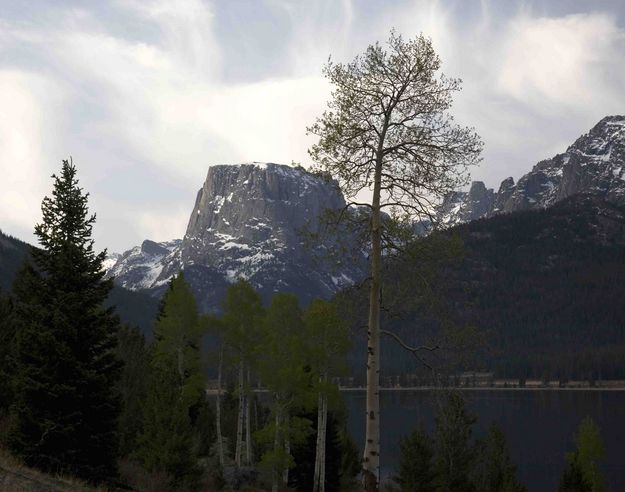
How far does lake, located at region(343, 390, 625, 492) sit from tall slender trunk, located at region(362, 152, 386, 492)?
2346 cm

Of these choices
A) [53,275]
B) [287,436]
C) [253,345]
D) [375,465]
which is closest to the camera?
[375,465]

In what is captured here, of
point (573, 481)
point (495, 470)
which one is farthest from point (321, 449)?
point (573, 481)

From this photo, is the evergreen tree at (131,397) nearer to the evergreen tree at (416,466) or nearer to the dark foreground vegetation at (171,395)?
the dark foreground vegetation at (171,395)

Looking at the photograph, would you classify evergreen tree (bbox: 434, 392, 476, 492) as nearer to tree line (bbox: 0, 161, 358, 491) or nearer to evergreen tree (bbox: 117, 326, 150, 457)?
tree line (bbox: 0, 161, 358, 491)

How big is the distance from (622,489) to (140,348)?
55.2 metres

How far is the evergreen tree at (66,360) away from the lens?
21.7 meters

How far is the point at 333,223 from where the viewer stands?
53.5 ft

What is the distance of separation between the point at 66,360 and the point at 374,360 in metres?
12.1

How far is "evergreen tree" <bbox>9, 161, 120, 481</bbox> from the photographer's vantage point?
71.2ft

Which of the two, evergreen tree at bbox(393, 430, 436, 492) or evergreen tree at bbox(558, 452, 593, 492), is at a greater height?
evergreen tree at bbox(393, 430, 436, 492)

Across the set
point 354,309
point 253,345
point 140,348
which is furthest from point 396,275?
point 140,348

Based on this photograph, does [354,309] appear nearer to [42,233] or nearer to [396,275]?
[396,275]

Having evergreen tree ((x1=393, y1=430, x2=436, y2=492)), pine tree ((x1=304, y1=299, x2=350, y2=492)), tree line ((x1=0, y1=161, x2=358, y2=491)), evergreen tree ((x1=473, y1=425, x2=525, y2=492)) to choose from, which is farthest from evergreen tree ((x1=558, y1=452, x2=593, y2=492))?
pine tree ((x1=304, y1=299, x2=350, y2=492))

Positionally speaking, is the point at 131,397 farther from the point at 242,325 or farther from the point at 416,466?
the point at 416,466
